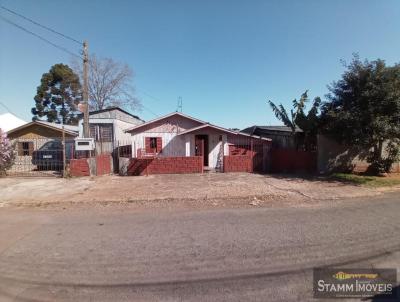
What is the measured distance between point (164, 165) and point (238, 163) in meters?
4.82

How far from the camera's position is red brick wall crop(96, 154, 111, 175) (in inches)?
608

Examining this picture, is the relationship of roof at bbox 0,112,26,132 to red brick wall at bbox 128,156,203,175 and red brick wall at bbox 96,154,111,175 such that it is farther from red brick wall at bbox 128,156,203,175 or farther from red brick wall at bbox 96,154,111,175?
red brick wall at bbox 128,156,203,175

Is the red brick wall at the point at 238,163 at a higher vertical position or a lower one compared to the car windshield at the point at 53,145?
lower

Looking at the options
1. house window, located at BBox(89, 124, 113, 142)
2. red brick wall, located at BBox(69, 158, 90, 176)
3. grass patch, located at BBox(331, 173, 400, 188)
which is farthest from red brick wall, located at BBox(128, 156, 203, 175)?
grass patch, located at BBox(331, 173, 400, 188)

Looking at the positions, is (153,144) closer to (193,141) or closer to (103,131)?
(193,141)

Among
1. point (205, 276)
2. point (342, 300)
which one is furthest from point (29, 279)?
point (342, 300)

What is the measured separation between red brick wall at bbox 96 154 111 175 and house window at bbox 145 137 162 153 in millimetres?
3136

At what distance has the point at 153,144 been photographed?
1917 cm

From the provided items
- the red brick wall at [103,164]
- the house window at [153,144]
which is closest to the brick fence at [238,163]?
the house window at [153,144]

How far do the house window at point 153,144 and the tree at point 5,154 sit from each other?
832cm

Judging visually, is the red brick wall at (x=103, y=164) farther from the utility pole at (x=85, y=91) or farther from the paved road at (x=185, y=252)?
the paved road at (x=185, y=252)

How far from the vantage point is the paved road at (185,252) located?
335 centimetres

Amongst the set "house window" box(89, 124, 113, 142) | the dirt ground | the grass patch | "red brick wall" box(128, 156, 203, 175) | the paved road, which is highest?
"house window" box(89, 124, 113, 142)

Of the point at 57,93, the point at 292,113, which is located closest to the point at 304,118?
the point at 292,113
